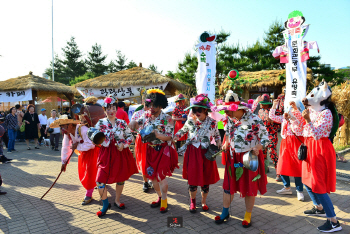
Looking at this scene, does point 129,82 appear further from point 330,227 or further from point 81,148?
point 330,227

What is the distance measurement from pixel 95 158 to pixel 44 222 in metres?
1.22

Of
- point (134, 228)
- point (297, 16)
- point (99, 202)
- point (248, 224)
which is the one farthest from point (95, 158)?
point (297, 16)

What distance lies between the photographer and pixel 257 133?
10.4 feet

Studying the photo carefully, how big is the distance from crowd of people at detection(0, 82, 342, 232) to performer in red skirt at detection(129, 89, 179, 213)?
0.02 meters

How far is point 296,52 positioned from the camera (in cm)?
577

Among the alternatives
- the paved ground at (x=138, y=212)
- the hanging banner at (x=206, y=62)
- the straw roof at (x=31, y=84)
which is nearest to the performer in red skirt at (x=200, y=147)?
the paved ground at (x=138, y=212)

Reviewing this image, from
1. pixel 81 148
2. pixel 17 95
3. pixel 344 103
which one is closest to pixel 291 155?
pixel 81 148

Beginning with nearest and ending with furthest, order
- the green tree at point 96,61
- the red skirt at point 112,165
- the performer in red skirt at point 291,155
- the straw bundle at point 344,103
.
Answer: the red skirt at point 112,165 → the performer in red skirt at point 291,155 → the straw bundle at point 344,103 → the green tree at point 96,61

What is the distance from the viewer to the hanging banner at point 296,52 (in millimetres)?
5535

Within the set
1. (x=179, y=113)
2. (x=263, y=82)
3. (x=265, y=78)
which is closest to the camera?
(x=179, y=113)

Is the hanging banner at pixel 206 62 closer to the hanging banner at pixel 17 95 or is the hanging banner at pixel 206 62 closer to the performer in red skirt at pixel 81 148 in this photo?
the performer in red skirt at pixel 81 148

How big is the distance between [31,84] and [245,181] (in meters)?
14.4

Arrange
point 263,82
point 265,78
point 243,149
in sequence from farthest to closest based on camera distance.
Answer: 1. point 265,78
2. point 263,82
3. point 243,149

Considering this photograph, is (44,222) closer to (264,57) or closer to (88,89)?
(88,89)
